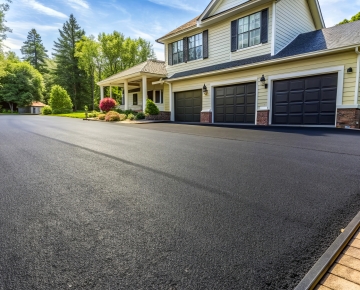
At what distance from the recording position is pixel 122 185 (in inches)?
114

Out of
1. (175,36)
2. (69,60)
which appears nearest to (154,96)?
(175,36)

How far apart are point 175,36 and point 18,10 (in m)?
14.6

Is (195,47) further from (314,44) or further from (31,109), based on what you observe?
(31,109)

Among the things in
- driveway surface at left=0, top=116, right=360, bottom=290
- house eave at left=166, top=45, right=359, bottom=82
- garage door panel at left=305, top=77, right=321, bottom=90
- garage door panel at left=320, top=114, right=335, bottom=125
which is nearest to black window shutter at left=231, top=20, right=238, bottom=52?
house eave at left=166, top=45, right=359, bottom=82

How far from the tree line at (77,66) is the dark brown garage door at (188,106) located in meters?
16.5

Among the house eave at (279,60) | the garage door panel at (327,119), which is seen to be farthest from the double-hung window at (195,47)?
the garage door panel at (327,119)

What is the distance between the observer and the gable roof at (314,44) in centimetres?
881

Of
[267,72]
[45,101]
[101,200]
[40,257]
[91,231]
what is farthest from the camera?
[45,101]

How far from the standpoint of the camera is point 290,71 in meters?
9.83

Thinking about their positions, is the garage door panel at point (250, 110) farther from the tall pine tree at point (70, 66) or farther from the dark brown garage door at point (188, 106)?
the tall pine tree at point (70, 66)

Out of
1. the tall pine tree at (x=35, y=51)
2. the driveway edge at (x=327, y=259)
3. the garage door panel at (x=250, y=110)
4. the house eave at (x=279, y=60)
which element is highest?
the tall pine tree at (x=35, y=51)

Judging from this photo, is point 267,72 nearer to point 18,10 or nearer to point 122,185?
point 122,185

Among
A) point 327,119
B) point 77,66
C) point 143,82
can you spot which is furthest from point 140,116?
point 77,66

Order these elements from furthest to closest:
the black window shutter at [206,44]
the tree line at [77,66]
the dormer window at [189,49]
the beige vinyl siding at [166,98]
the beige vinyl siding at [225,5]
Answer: the tree line at [77,66], the beige vinyl siding at [166,98], the dormer window at [189,49], the black window shutter at [206,44], the beige vinyl siding at [225,5]
